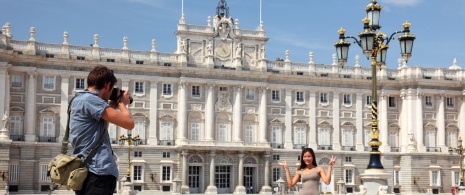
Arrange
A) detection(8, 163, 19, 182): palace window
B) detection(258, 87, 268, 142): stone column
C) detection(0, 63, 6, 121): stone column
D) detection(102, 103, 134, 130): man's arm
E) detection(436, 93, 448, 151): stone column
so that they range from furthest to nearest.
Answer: detection(436, 93, 448, 151): stone column → detection(258, 87, 268, 142): stone column → detection(8, 163, 19, 182): palace window → detection(0, 63, 6, 121): stone column → detection(102, 103, 134, 130): man's arm

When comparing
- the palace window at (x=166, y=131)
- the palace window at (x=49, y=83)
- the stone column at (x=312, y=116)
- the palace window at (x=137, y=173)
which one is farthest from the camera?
the stone column at (x=312, y=116)

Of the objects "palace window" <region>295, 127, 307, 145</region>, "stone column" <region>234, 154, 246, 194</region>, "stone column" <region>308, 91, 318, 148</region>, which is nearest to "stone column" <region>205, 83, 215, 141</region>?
"stone column" <region>234, 154, 246, 194</region>

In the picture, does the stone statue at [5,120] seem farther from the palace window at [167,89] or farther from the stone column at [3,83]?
the palace window at [167,89]

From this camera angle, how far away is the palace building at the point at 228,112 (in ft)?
170

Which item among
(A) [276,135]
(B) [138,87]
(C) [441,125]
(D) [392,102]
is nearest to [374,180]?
(B) [138,87]

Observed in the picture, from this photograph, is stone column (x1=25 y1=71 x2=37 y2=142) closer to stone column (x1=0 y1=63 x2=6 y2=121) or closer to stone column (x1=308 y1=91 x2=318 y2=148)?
stone column (x1=0 y1=63 x2=6 y2=121)

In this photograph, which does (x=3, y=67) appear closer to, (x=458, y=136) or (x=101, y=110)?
(x=458, y=136)

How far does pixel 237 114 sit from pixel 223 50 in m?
5.35

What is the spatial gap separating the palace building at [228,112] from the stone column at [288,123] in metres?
0.08

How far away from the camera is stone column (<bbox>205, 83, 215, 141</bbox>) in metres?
56.3

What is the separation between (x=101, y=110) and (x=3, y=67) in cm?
4599

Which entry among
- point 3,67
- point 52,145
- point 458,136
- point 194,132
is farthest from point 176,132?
point 458,136

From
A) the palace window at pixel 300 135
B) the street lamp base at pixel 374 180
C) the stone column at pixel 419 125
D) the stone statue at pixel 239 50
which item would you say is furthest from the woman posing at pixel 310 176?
the stone column at pixel 419 125

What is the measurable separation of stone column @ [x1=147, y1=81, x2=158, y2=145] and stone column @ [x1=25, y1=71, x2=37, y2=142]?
8.76 metres
